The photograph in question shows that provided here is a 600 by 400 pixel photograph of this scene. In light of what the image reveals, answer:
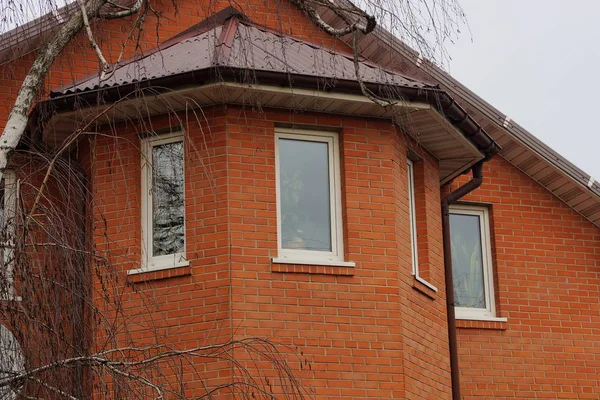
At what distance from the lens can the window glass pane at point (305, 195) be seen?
42.3ft

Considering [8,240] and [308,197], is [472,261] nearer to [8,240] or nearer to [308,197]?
[308,197]

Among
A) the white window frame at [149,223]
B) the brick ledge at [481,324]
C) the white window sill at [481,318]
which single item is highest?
the white window frame at [149,223]

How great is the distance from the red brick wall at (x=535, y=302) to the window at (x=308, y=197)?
3.11 meters

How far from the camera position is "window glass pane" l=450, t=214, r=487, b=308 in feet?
52.0

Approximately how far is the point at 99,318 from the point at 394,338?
5.01m

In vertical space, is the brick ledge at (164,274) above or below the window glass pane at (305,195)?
below

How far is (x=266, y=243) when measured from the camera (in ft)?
41.2

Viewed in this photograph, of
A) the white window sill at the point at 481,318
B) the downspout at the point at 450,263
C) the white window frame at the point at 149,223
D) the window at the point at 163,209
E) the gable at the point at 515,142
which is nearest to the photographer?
the white window frame at the point at 149,223

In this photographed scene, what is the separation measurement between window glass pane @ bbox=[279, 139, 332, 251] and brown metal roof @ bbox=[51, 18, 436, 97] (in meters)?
0.83

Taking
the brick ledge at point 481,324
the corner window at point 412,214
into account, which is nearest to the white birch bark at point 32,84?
the corner window at point 412,214

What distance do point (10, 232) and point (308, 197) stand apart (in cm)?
538

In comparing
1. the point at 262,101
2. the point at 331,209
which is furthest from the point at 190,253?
the point at 262,101

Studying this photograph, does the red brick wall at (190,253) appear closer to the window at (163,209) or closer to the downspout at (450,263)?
the window at (163,209)

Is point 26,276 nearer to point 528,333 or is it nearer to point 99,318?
point 99,318
